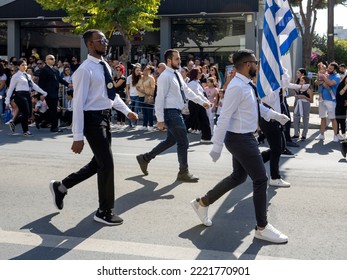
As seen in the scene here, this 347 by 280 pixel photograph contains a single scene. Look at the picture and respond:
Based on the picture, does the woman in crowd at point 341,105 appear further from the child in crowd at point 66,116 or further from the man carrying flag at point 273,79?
the child in crowd at point 66,116

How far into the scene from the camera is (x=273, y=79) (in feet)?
25.4

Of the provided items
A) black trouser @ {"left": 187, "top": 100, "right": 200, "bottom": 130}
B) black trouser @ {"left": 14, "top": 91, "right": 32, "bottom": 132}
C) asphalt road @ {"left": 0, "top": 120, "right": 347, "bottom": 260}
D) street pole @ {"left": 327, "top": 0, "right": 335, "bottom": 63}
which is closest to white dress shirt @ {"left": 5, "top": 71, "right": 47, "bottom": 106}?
black trouser @ {"left": 14, "top": 91, "right": 32, "bottom": 132}

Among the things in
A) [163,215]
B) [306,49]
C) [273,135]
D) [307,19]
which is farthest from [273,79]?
[307,19]

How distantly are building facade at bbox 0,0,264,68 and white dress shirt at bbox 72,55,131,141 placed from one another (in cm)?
1742

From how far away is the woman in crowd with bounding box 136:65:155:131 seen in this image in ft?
47.4

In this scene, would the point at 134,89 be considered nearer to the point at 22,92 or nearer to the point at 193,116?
the point at 193,116

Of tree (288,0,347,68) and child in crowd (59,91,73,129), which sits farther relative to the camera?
tree (288,0,347,68)

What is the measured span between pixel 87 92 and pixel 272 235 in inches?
92.1

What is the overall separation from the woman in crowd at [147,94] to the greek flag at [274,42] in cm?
608

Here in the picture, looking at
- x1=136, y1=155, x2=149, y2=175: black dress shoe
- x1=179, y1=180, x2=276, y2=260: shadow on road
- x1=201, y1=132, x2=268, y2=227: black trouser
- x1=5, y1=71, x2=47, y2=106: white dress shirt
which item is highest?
x1=5, y1=71, x2=47, y2=106: white dress shirt

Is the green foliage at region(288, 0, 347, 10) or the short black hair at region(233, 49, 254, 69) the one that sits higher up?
the green foliage at region(288, 0, 347, 10)

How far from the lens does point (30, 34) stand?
25891 mm

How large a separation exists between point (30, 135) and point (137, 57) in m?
12.6

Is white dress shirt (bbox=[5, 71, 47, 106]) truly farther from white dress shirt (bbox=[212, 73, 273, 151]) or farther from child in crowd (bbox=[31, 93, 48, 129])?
white dress shirt (bbox=[212, 73, 273, 151])
